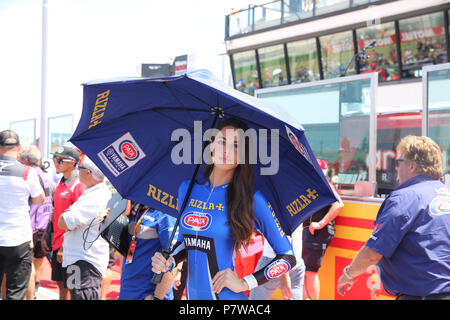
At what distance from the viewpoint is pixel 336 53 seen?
18750mm

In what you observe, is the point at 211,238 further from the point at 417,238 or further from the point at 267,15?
the point at 267,15

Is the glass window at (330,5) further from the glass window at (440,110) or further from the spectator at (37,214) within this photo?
the spectator at (37,214)

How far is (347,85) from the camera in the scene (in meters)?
5.69

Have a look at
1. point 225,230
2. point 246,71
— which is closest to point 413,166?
point 225,230

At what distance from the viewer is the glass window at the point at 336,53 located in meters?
18.4

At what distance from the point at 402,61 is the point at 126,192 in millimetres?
16643

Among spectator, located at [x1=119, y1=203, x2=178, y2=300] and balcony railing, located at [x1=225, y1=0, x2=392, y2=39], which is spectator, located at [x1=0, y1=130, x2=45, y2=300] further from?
balcony railing, located at [x1=225, y1=0, x2=392, y2=39]

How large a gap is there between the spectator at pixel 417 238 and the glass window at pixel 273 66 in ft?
60.2

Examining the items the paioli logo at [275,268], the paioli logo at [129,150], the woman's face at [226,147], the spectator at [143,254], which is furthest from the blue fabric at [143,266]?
the paioli logo at [275,268]

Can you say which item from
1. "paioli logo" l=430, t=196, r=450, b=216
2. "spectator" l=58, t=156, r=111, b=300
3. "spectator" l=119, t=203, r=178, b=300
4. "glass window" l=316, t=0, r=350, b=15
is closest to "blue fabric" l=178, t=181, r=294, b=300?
"spectator" l=119, t=203, r=178, b=300

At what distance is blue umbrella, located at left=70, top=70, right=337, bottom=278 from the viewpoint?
2368 millimetres

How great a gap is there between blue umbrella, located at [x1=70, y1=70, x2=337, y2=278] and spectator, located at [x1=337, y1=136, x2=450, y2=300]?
74 centimetres

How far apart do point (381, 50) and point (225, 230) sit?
17.2m

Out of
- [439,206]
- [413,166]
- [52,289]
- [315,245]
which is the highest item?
[413,166]
